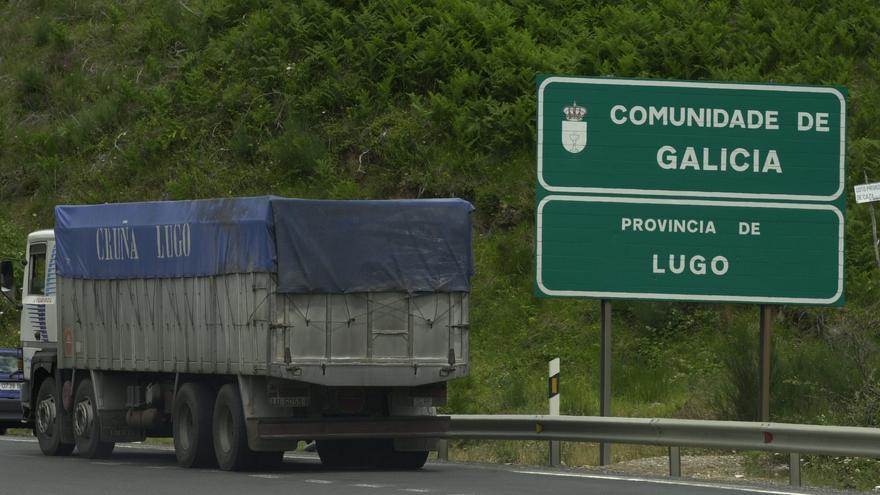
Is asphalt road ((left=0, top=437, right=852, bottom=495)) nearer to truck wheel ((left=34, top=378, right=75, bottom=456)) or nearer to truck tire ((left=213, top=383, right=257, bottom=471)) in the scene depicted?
truck tire ((left=213, top=383, right=257, bottom=471))

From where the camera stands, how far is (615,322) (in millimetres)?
30891

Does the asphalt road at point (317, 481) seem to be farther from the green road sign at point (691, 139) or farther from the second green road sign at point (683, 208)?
the green road sign at point (691, 139)

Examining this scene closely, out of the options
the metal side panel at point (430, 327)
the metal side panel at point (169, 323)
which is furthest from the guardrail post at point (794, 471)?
the metal side panel at point (169, 323)

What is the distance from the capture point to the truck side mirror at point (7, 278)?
74.4ft

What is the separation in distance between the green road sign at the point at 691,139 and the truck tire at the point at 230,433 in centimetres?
451

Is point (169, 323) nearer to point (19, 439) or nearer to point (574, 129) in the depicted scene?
point (574, 129)

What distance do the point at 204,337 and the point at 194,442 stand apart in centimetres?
114

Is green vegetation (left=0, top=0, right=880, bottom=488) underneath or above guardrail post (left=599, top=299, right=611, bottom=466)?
above

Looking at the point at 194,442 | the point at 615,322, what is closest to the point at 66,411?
the point at 194,442

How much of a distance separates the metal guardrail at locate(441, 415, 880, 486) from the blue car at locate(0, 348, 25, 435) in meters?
8.96

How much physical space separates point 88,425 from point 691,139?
8058 millimetres

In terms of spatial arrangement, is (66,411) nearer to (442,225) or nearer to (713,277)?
(442,225)

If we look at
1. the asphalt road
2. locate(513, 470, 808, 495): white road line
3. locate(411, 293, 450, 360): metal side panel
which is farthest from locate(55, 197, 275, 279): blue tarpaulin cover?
locate(513, 470, 808, 495): white road line

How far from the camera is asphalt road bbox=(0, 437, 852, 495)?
15.7 m
